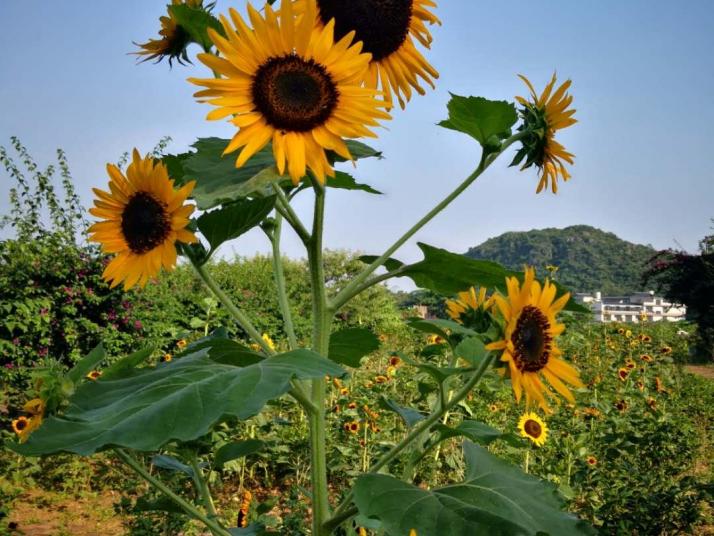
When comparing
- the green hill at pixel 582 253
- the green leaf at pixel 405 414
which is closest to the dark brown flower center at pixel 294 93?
the green leaf at pixel 405 414

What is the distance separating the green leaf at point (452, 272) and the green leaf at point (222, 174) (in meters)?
0.32

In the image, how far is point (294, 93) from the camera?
3.43ft

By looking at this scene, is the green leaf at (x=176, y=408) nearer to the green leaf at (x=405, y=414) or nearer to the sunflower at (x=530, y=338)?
the sunflower at (x=530, y=338)

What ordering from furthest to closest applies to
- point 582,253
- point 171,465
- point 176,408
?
point 582,253, point 171,465, point 176,408

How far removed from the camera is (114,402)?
1115 millimetres

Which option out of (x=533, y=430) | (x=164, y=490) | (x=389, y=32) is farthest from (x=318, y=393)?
(x=533, y=430)

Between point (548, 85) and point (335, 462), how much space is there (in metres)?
3.45

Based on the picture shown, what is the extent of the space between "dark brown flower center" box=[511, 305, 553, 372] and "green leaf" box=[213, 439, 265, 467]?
61cm

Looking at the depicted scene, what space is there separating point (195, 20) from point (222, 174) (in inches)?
13.5

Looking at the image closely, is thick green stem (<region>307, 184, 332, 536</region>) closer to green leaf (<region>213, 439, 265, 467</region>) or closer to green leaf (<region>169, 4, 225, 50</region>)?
green leaf (<region>213, 439, 265, 467</region>)

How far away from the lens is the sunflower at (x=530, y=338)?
1.26m

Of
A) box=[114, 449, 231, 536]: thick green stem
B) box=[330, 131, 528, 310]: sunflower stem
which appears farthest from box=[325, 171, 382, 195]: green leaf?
box=[114, 449, 231, 536]: thick green stem

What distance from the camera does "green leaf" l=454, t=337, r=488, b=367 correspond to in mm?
1487

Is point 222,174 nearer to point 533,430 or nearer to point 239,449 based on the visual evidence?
point 239,449
